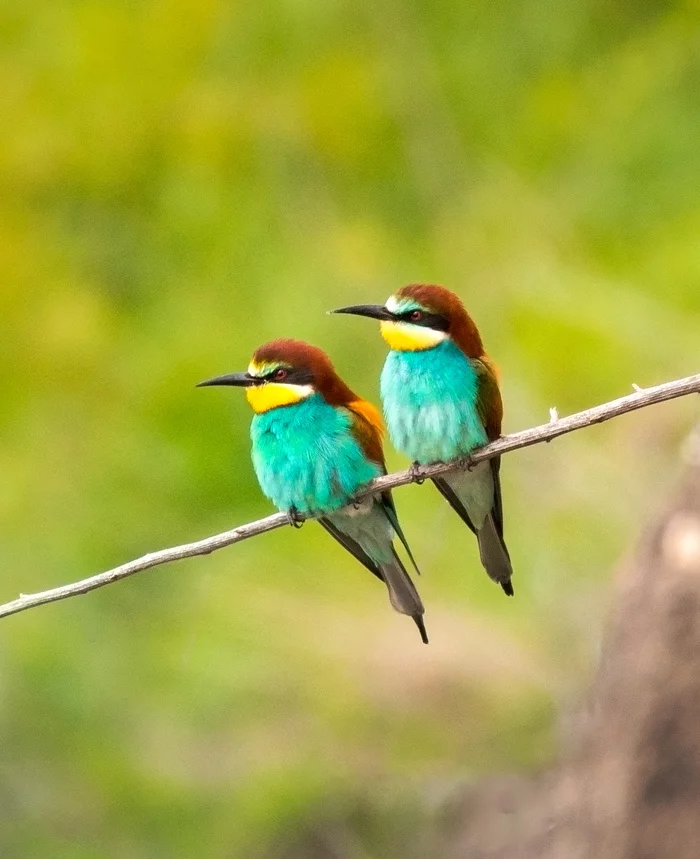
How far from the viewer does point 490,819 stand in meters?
4.03

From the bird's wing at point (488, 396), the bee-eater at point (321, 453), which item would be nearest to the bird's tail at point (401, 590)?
the bee-eater at point (321, 453)

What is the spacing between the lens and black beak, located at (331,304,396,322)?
2.00 metres

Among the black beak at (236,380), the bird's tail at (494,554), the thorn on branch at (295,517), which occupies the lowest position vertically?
the bird's tail at (494,554)

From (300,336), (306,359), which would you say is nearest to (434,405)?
(306,359)

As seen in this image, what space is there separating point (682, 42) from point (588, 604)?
12.8 feet

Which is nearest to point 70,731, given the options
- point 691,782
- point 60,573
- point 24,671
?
point 24,671

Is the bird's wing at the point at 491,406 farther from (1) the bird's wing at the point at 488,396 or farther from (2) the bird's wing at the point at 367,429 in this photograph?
(2) the bird's wing at the point at 367,429

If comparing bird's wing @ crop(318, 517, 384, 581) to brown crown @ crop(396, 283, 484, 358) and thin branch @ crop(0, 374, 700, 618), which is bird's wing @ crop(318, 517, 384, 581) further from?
brown crown @ crop(396, 283, 484, 358)

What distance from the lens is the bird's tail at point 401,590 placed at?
214 cm

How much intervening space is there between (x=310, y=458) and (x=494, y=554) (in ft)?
1.23

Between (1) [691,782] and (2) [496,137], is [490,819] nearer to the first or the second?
(1) [691,782]

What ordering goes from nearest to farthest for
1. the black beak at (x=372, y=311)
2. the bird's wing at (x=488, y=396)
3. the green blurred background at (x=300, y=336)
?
1. the black beak at (x=372, y=311)
2. the bird's wing at (x=488, y=396)
3. the green blurred background at (x=300, y=336)

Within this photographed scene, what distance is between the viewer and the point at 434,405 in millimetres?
2178

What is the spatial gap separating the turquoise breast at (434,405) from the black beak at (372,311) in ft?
0.36
